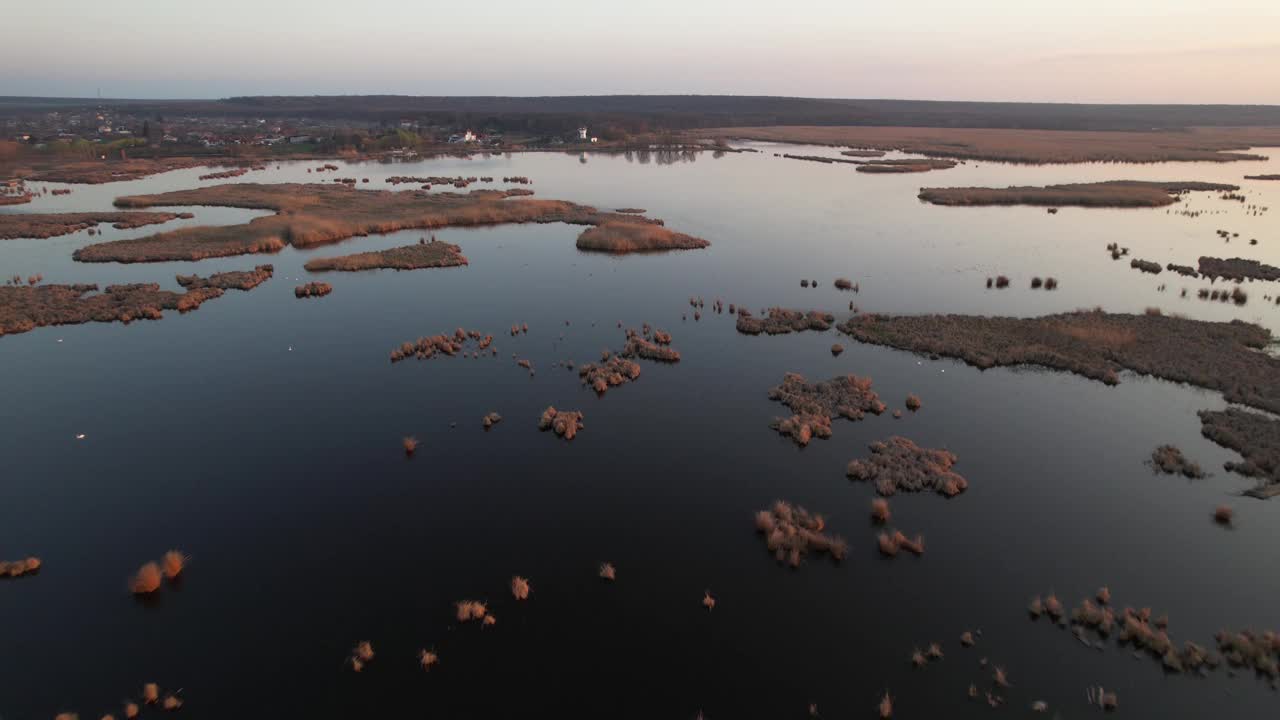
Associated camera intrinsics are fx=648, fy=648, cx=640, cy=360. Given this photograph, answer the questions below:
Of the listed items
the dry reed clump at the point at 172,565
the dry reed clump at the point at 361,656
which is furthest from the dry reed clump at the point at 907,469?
the dry reed clump at the point at 172,565

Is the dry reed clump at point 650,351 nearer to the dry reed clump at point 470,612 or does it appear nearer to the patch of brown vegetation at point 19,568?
the dry reed clump at point 470,612

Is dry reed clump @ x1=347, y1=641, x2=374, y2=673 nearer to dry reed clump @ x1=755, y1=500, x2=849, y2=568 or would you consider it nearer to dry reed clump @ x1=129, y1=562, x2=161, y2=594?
dry reed clump @ x1=129, y1=562, x2=161, y2=594

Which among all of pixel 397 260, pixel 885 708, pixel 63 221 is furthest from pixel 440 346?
pixel 63 221

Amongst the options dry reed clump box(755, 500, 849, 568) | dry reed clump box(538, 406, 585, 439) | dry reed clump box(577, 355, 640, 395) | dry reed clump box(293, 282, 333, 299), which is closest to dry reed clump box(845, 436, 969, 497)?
dry reed clump box(755, 500, 849, 568)

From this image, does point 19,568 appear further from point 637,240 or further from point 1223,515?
point 637,240

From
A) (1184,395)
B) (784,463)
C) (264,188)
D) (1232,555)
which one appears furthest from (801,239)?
(264,188)

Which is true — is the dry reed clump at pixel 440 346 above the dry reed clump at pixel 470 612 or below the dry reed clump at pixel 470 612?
above
